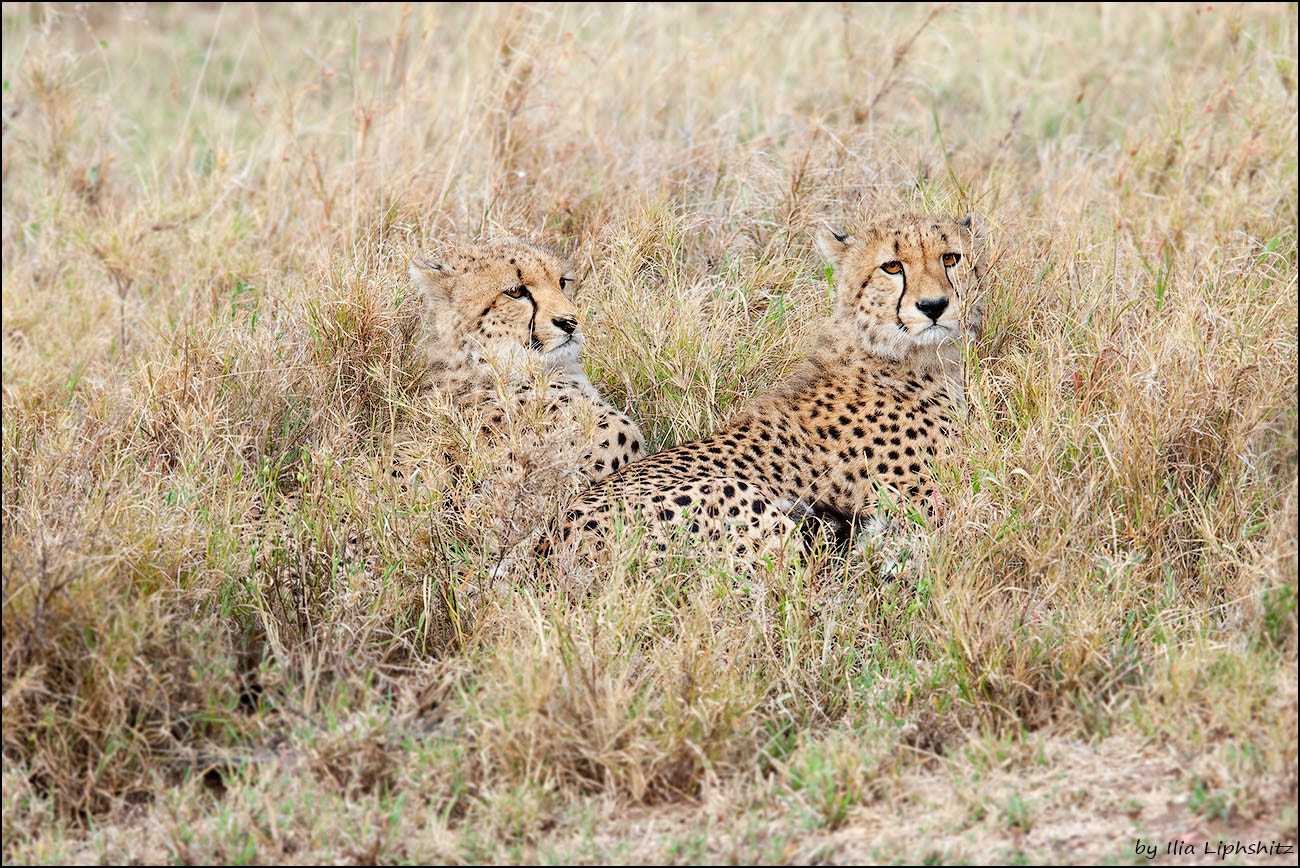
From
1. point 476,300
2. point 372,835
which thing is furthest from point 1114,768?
point 476,300

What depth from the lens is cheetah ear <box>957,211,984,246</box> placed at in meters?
3.86

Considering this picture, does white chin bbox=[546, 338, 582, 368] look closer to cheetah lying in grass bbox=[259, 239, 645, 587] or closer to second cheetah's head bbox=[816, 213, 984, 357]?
cheetah lying in grass bbox=[259, 239, 645, 587]

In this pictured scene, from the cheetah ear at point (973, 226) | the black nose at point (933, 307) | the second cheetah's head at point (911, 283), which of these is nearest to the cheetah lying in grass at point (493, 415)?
the second cheetah's head at point (911, 283)

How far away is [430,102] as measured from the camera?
564 centimetres

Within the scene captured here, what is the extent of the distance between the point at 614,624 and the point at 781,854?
0.64m

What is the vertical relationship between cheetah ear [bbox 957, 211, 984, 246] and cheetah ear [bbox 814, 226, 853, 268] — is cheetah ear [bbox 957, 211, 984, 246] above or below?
above

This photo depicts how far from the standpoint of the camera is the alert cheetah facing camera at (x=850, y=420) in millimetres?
3223

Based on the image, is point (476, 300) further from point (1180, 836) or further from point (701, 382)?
point (1180, 836)

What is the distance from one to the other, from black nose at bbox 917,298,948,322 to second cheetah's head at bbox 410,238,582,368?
3.01 feet

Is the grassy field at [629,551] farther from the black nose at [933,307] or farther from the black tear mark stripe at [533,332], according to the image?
the black tear mark stripe at [533,332]

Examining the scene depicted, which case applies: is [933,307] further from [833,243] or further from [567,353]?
[567,353]

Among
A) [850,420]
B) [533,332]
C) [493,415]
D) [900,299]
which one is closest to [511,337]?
[533,332]

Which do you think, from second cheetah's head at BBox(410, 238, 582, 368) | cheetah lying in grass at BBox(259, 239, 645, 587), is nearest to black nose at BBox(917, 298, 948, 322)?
cheetah lying in grass at BBox(259, 239, 645, 587)

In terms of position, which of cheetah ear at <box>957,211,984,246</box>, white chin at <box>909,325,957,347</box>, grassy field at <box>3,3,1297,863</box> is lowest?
grassy field at <box>3,3,1297,863</box>
